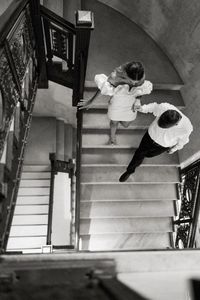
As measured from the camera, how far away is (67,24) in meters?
4.18

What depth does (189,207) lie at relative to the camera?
5.45 metres

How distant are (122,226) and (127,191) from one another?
0.70 meters

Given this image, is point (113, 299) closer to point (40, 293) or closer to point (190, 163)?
point (40, 293)

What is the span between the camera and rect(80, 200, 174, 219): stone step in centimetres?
580

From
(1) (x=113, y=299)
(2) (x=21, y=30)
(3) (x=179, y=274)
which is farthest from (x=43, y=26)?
(1) (x=113, y=299)

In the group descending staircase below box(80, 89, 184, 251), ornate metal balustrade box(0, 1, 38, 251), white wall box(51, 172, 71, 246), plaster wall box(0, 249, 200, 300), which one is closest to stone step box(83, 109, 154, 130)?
descending staircase below box(80, 89, 184, 251)

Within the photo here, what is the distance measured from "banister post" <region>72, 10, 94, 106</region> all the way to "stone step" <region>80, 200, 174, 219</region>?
1.98 metres

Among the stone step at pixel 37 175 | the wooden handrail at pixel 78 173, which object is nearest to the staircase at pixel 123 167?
the wooden handrail at pixel 78 173

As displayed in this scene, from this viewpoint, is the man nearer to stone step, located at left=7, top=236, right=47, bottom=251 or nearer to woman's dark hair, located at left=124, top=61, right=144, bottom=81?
woman's dark hair, located at left=124, top=61, right=144, bottom=81

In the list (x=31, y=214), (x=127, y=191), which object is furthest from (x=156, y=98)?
(x=31, y=214)

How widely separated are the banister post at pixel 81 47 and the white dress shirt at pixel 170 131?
1.18 meters

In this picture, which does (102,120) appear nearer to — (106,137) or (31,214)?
(106,137)

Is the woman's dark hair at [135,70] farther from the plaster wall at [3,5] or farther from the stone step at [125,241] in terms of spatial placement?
the stone step at [125,241]

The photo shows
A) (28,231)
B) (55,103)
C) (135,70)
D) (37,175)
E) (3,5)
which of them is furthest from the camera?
(37,175)
